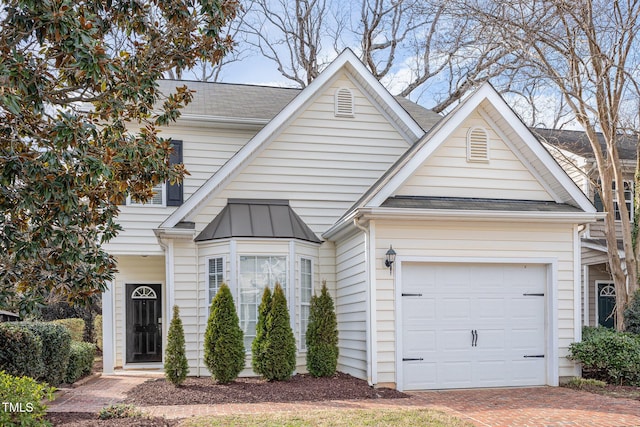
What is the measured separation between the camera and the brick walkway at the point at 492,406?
8.42 meters

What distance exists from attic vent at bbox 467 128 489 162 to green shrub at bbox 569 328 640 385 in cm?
376

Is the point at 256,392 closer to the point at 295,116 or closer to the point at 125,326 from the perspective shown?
the point at 295,116

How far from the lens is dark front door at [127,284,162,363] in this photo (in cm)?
1652

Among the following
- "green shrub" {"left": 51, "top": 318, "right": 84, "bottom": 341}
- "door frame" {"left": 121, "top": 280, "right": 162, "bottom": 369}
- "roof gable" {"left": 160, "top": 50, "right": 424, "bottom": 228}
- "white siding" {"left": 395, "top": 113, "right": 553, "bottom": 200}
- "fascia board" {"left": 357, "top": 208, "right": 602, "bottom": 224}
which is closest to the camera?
"fascia board" {"left": 357, "top": 208, "right": 602, "bottom": 224}

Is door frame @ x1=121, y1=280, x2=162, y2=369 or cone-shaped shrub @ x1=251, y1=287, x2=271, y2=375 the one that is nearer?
cone-shaped shrub @ x1=251, y1=287, x2=271, y2=375

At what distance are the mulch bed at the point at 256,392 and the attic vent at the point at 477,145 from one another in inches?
177

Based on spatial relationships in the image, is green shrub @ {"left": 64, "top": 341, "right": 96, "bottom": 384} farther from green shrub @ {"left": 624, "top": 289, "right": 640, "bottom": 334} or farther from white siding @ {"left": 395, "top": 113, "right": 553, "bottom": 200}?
green shrub @ {"left": 624, "top": 289, "right": 640, "bottom": 334}

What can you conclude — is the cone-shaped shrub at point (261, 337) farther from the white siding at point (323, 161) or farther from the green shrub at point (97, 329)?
the green shrub at point (97, 329)

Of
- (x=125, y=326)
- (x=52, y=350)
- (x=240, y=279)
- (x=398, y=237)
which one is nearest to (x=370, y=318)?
(x=398, y=237)

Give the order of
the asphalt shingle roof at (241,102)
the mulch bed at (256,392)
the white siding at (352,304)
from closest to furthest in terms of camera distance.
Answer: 1. the mulch bed at (256,392)
2. the white siding at (352,304)
3. the asphalt shingle roof at (241,102)

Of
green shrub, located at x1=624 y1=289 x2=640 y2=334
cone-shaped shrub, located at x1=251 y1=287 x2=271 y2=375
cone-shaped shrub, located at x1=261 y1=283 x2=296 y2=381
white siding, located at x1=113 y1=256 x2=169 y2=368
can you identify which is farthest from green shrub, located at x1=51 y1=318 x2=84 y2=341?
green shrub, located at x1=624 y1=289 x2=640 y2=334

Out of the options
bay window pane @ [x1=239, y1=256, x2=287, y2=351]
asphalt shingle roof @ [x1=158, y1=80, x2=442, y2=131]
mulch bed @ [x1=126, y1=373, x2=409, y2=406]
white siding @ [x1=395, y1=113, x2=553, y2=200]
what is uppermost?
asphalt shingle roof @ [x1=158, y1=80, x2=442, y2=131]

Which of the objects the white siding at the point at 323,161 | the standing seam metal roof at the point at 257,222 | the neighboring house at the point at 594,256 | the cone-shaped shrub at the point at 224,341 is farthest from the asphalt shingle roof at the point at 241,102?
the cone-shaped shrub at the point at 224,341

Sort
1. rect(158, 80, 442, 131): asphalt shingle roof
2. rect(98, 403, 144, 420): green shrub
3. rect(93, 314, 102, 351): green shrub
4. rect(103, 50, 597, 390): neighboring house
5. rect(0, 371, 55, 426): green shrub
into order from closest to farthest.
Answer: rect(0, 371, 55, 426): green shrub < rect(98, 403, 144, 420): green shrub < rect(103, 50, 597, 390): neighboring house < rect(158, 80, 442, 131): asphalt shingle roof < rect(93, 314, 102, 351): green shrub
